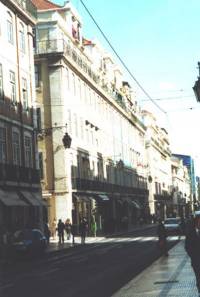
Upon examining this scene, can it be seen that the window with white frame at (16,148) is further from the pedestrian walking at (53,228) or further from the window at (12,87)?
the pedestrian walking at (53,228)

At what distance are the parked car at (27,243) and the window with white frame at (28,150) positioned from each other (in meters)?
12.5

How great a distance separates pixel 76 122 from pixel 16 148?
17.9m

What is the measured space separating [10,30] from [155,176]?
85.1m

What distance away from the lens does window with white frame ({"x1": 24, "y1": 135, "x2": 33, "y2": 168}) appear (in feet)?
154

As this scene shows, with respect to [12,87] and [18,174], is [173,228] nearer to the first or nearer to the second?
Result: [18,174]

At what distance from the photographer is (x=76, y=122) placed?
6275cm

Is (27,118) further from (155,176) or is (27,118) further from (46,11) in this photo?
(155,176)

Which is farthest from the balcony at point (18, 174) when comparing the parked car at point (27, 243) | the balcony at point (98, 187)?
the balcony at point (98, 187)

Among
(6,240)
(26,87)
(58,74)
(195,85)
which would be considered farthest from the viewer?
(58,74)

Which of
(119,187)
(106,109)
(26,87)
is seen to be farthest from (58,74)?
(119,187)

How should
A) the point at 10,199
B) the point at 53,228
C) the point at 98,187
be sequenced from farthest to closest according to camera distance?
the point at 98,187 → the point at 53,228 → the point at 10,199

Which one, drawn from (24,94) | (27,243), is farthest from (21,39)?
(27,243)

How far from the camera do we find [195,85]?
1411 cm

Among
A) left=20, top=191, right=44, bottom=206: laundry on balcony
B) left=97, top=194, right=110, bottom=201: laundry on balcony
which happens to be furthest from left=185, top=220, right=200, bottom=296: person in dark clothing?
left=97, top=194, right=110, bottom=201: laundry on balcony
